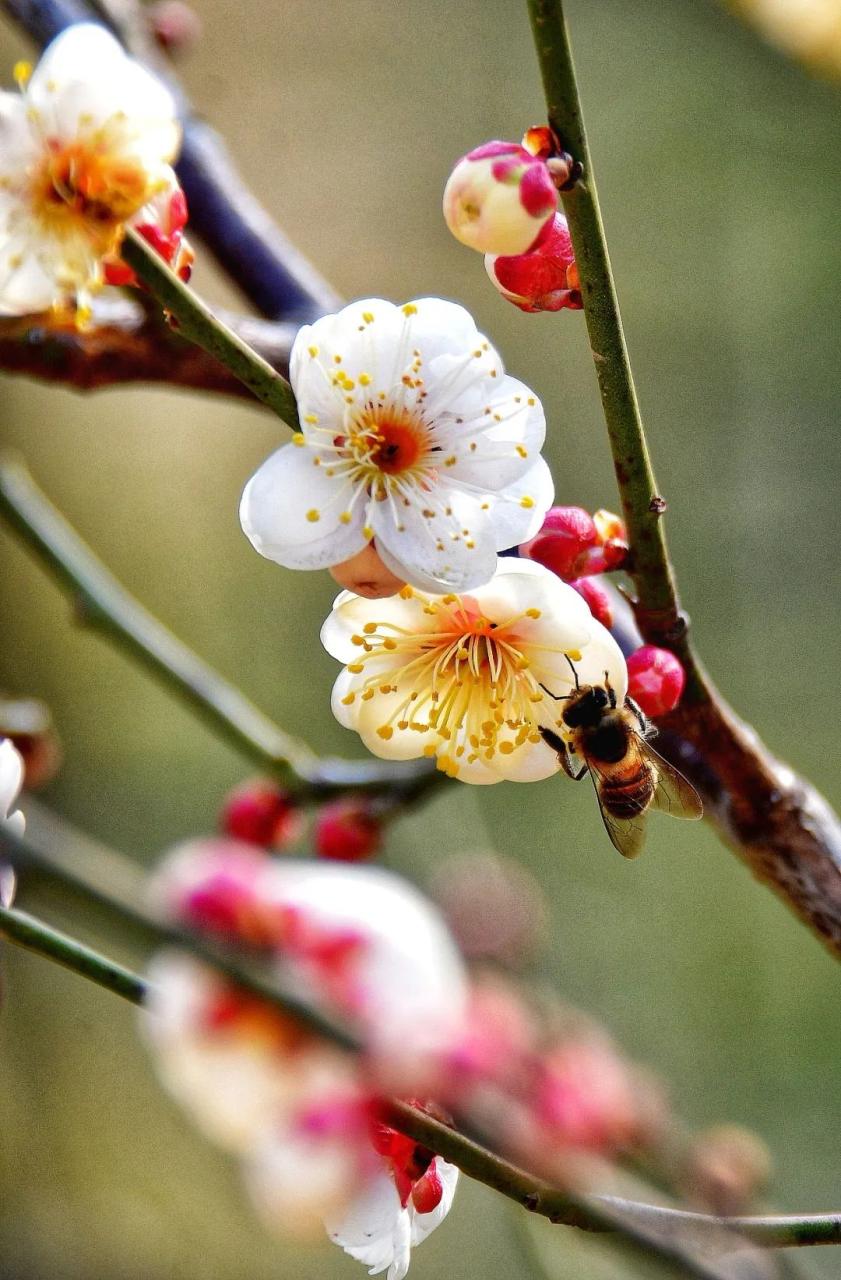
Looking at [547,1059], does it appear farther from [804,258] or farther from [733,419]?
[804,258]

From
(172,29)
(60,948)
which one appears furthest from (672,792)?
(172,29)

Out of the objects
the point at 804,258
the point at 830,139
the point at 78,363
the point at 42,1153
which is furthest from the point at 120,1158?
the point at 830,139

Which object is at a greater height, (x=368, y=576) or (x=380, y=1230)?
(x=368, y=576)

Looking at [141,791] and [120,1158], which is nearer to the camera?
[120,1158]

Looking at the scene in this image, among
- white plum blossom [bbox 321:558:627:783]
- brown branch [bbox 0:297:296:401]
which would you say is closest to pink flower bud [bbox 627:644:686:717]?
white plum blossom [bbox 321:558:627:783]

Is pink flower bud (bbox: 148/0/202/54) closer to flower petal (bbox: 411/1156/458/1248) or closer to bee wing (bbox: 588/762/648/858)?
bee wing (bbox: 588/762/648/858)

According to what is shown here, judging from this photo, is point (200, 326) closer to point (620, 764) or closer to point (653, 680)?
point (653, 680)

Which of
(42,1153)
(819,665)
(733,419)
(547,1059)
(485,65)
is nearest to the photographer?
(547,1059)
